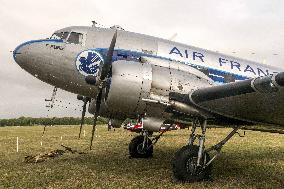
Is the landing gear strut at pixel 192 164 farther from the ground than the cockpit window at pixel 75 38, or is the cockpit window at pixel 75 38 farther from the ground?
the cockpit window at pixel 75 38

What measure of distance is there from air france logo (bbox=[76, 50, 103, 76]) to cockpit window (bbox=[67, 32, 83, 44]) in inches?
23.8

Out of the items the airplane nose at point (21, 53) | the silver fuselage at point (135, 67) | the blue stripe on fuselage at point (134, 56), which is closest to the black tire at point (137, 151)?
the silver fuselage at point (135, 67)

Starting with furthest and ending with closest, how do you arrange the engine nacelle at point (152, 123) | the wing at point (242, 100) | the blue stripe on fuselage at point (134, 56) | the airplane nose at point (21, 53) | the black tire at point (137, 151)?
the black tire at point (137, 151) → the blue stripe on fuselage at point (134, 56) → the airplane nose at point (21, 53) → the engine nacelle at point (152, 123) → the wing at point (242, 100)

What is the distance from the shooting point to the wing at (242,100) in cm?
857

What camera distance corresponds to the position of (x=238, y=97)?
9.16 m

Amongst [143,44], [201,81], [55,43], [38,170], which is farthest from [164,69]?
[38,170]

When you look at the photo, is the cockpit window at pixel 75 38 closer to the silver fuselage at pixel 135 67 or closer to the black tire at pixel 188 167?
the silver fuselage at pixel 135 67

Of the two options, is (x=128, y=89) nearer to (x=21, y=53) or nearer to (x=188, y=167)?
(x=188, y=167)

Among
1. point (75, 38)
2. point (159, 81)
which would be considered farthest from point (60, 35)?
point (159, 81)

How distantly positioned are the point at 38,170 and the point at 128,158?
4628 millimetres

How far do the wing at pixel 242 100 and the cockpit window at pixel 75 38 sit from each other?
4417mm

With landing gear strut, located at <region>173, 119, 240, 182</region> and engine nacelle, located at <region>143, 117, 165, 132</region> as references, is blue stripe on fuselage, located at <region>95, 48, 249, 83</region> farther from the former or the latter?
landing gear strut, located at <region>173, 119, 240, 182</region>

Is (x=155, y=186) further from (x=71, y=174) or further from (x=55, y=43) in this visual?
(x=55, y=43)

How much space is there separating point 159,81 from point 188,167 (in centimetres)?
273
